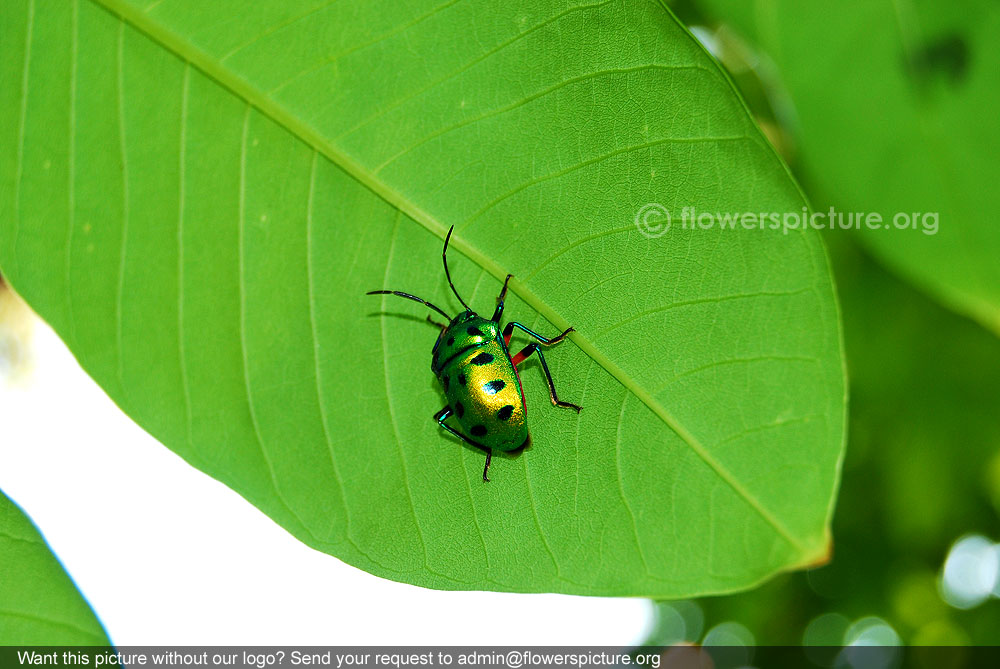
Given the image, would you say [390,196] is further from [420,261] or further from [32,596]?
[32,596]

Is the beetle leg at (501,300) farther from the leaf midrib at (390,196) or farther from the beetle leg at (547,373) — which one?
the beetle leg at (547,373)

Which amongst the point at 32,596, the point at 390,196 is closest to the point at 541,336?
the point at 390,196

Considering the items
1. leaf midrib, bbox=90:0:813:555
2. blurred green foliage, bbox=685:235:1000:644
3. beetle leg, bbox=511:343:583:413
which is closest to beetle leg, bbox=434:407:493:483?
beetle leg, bbox=511:343:583:413

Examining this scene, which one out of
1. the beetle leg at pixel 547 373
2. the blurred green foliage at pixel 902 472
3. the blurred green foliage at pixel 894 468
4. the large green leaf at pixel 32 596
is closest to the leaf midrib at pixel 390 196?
the beetle leg at pixel 547 373

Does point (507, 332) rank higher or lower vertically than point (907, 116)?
lower

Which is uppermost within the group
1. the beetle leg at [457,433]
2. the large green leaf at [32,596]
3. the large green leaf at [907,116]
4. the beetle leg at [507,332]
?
the large green leaf at [907,116]

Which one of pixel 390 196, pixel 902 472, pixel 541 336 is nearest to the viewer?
pixel 390 196
